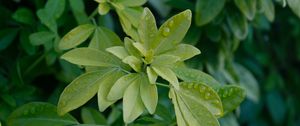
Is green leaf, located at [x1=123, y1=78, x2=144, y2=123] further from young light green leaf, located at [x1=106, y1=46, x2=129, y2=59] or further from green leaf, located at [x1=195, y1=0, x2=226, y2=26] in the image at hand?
green leaf, located at [x1=195, y1=0, x2=226, y2=26]

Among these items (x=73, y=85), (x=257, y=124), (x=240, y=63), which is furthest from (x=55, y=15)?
(x=257, y=124)

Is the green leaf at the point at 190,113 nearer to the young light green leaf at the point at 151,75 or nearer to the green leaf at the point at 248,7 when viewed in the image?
the young light green leaf at the point at 151,75

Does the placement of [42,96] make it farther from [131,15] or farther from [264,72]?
[264,72]

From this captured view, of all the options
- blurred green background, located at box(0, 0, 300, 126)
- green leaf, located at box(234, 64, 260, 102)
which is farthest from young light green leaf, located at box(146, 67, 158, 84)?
green leaf, located at box(234, 64, 260, 102)

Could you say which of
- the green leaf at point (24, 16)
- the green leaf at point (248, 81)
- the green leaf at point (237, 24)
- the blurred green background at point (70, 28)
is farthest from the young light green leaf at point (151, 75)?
the green leaf at point (248, 81)

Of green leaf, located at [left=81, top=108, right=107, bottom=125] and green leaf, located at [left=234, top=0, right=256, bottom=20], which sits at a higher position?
green leaf, located at [left=234, top=0, right=256, bottom=20]

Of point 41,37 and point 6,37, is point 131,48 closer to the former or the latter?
point 41,37

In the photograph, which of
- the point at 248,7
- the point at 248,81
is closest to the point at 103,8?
the point at 248,7
